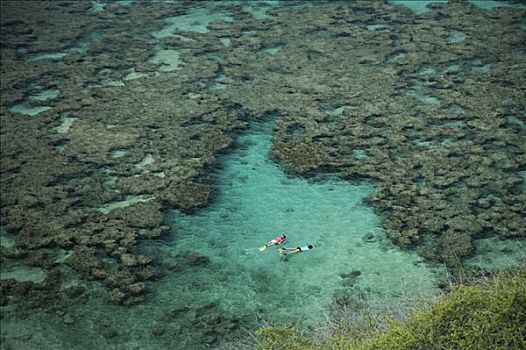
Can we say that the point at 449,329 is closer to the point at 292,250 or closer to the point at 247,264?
the point at 292,250

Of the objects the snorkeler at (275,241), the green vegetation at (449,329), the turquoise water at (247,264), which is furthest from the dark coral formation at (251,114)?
the green vegetation at (449,329)

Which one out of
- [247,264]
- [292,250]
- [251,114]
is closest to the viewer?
[247,264]

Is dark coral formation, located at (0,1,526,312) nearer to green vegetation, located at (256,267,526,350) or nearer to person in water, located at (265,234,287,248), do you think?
person in water, located at (265,234,287,248)

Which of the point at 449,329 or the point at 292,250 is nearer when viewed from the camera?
the point at 449,329

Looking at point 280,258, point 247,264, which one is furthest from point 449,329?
point 247,264

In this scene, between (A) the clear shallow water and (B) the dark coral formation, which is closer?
(A) the clear shallow water

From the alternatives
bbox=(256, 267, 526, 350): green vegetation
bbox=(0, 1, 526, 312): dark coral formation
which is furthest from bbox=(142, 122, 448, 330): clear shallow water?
bbox=(256, 267, 526, 350): green vegetation

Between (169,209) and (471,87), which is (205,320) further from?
(471,87)
